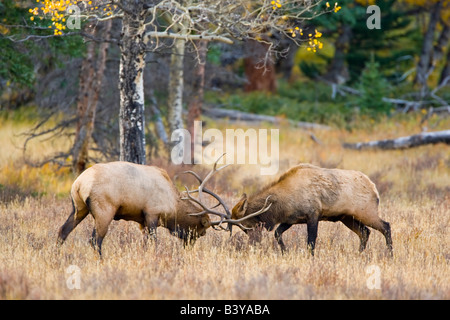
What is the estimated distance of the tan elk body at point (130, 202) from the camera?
8.32m

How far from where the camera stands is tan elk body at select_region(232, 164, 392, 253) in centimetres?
919

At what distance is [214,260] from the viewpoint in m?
8.27

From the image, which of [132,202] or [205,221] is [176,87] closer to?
→ [205,221]

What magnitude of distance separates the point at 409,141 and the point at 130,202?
44.3 feet

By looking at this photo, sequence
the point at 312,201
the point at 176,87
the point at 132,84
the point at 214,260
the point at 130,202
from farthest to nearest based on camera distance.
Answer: the point at 176,87
the point at 132,84
the point at 312,201
the point at 130,202
the point at 214,260

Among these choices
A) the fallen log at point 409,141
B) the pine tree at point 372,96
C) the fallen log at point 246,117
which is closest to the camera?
the fallen log at point 409,141

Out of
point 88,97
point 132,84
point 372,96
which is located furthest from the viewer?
point 372,96

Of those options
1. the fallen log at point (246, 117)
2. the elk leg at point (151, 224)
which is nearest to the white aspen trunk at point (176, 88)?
the elk leg at point (151, 224)

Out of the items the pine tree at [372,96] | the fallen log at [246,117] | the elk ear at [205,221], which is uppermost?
the pine tree at [372,96]

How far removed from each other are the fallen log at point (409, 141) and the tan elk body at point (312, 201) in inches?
437

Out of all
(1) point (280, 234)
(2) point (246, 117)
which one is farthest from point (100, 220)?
(2) point (246, 117)

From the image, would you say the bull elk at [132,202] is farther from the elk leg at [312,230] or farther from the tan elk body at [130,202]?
the elk leg at [312,230]

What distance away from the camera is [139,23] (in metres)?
11.3

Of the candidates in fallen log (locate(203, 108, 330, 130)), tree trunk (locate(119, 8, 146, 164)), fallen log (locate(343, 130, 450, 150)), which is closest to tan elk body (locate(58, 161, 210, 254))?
tree trunk (locate(119, 8, 146, 164))
